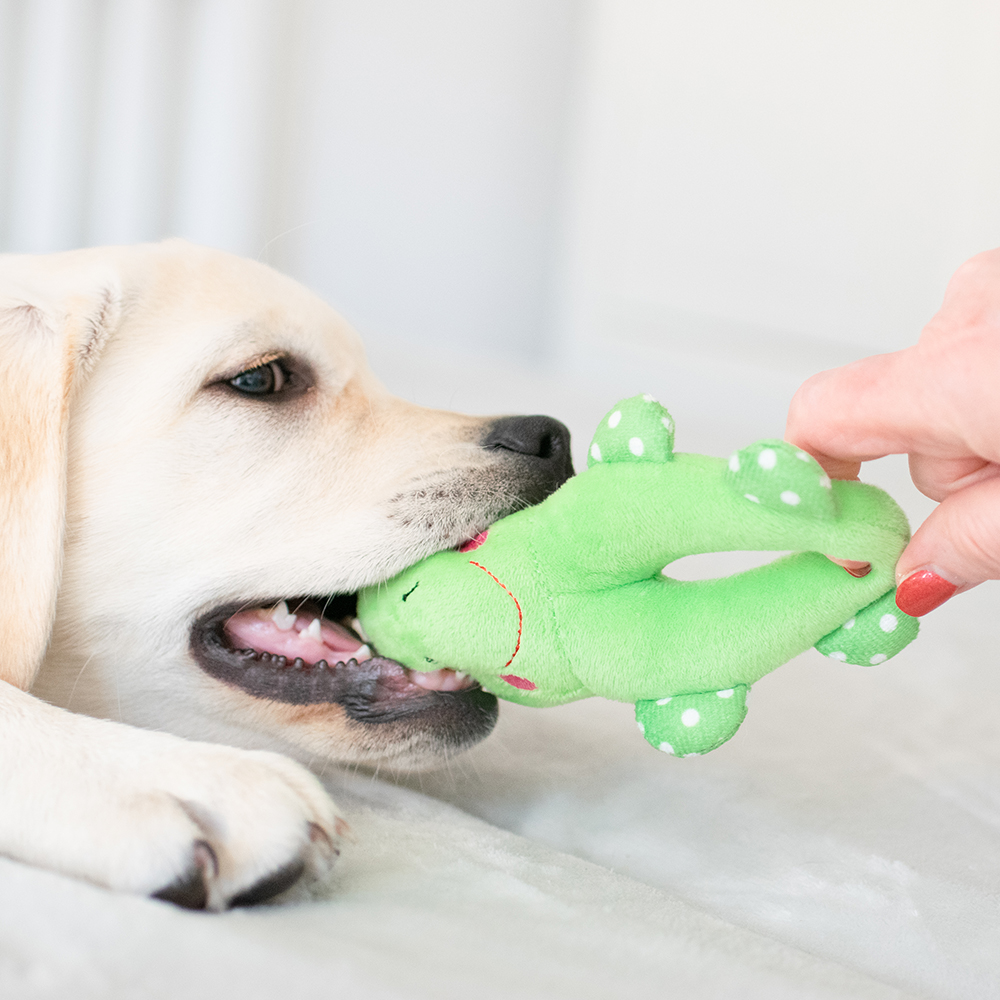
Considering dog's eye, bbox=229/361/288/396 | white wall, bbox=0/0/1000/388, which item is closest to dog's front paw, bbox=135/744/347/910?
dog's eye, bbox=229/361/288/396

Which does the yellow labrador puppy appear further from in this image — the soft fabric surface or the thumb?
the thumb

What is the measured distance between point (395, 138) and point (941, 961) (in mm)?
6140

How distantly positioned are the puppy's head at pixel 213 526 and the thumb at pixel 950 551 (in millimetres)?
540

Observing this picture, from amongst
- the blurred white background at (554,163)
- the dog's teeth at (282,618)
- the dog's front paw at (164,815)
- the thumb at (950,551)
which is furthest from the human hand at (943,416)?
the blurred white background at (554,163)

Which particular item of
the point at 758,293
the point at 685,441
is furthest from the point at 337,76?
the point at 685,441

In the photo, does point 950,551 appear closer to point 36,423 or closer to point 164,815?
point 164,815

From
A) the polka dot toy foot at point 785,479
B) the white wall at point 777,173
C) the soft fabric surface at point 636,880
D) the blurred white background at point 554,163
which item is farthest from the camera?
the white wall at point 777,173

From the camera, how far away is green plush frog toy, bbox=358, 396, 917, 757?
952mm

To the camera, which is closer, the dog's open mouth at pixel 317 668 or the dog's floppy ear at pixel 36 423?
the dog's floppy ear at pixel 36 423

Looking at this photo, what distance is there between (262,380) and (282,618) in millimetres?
333

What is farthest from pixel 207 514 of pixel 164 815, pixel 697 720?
pixel 697 720

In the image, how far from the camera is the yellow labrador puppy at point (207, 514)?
1284mm

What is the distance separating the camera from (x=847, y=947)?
105cm

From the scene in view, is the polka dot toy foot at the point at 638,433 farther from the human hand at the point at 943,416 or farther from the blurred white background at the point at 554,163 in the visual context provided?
the blurred white background at the point at 554,163
